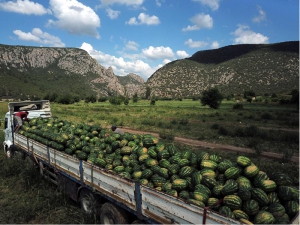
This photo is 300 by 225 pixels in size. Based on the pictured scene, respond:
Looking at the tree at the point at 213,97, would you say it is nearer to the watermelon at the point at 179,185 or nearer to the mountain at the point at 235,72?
the mountain at the point at 235,72

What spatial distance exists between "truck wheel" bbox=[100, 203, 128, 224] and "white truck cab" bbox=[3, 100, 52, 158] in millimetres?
8562

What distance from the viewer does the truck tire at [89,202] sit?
19.6ft

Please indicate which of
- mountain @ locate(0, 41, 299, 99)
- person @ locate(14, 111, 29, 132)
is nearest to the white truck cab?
person @ locate(14, 111, 29, 132)

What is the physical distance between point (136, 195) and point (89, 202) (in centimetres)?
218

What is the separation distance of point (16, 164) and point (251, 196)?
31.1 feet

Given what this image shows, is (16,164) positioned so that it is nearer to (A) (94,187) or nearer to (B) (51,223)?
(B) (51,223)

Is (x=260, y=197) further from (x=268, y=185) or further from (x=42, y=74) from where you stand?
(x=42, y=74)

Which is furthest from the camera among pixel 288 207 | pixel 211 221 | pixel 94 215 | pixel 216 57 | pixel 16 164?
pixel 216 57

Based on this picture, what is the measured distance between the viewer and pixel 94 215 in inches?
227

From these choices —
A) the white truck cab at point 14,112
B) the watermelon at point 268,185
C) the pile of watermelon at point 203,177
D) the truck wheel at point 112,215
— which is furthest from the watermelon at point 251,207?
the white truck cab at point 14,112

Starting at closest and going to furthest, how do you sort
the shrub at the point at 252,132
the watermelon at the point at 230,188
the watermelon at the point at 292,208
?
the watermelon at the point at 292,208 < the watermelon at the point at 230,188 < the shrub at the point at 252,132

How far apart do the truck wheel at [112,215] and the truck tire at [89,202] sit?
352 mm

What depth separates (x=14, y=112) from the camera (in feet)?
41.8

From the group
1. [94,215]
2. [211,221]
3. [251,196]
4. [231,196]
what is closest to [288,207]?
[251,196]
